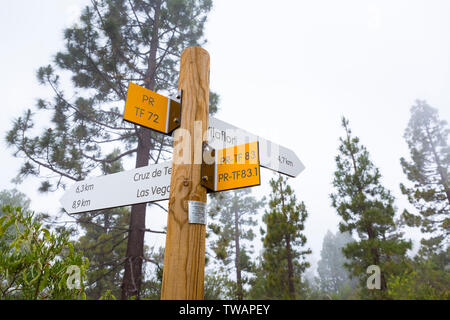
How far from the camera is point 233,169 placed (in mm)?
1522

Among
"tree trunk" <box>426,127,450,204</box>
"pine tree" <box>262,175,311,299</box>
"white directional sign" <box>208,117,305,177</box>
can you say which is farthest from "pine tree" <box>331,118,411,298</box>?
"white directional sign" <box>208,117,305,177</box>

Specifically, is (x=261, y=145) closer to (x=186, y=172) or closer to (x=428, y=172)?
(x=186, y=172)

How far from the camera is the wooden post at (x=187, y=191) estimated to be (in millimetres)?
1282

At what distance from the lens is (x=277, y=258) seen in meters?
13.0

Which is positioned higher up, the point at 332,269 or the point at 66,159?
the point at 66,159

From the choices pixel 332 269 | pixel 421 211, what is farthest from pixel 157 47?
pixel 332 269

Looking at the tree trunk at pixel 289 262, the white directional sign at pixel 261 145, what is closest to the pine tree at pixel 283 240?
the tree trunk at pixel 289 262

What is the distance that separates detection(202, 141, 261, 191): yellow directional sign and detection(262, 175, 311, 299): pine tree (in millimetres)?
12051

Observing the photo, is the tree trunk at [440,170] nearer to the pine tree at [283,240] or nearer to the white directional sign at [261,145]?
the pine tree at [283,240]

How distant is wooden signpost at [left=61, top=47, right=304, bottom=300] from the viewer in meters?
1.32

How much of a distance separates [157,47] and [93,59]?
172 centimetres

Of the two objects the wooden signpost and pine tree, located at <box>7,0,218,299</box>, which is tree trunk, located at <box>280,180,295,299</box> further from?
the wooden signpost

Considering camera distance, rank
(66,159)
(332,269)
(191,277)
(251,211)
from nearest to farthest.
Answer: (191,277) → (66,159) → (251,211) → (332,269)
